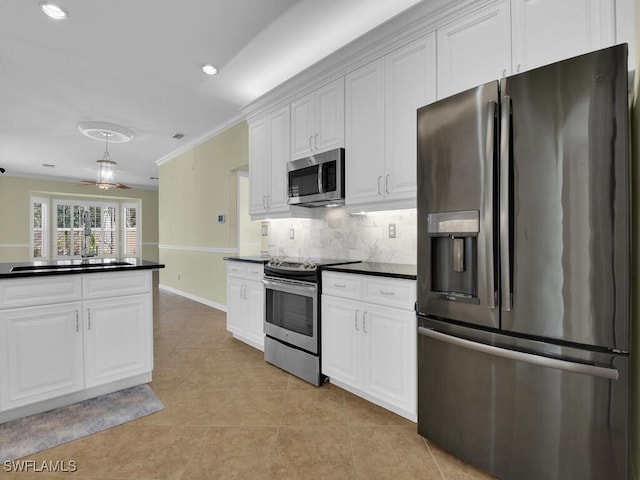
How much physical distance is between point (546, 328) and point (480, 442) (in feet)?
2.17

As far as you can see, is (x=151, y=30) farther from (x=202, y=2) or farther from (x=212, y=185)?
(x=212, y=185)

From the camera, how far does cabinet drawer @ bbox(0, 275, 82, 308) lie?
195 cm

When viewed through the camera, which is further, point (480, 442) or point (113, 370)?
point (113, 370)

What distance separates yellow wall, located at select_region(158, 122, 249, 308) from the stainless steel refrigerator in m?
3.64

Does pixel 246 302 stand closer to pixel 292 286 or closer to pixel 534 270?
pixel 292 286

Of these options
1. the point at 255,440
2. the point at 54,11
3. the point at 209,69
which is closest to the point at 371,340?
the point at 255,440

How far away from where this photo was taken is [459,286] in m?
1.63

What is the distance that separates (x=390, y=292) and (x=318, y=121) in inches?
70.0

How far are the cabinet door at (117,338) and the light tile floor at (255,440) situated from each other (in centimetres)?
29

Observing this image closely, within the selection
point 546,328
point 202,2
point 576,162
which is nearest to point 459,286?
point 546,328

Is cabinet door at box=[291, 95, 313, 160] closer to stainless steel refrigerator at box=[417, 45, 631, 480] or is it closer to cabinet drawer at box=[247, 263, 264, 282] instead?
cabinet drawer at box=[247, 263, 264, 282]

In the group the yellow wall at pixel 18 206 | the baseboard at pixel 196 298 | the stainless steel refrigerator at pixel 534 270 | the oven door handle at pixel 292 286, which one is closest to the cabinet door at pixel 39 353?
the oven door handle at pixel 292 286

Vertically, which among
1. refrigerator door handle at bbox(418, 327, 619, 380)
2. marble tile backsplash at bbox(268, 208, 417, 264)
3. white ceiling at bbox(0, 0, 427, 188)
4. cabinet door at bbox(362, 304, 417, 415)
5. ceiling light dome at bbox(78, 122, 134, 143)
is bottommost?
cabinet door at bbox(362, 304, 417, 415)

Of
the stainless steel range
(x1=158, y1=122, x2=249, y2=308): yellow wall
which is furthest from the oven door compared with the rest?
(x1=158, y1=122, x2=249, y2=308): yellow wall
